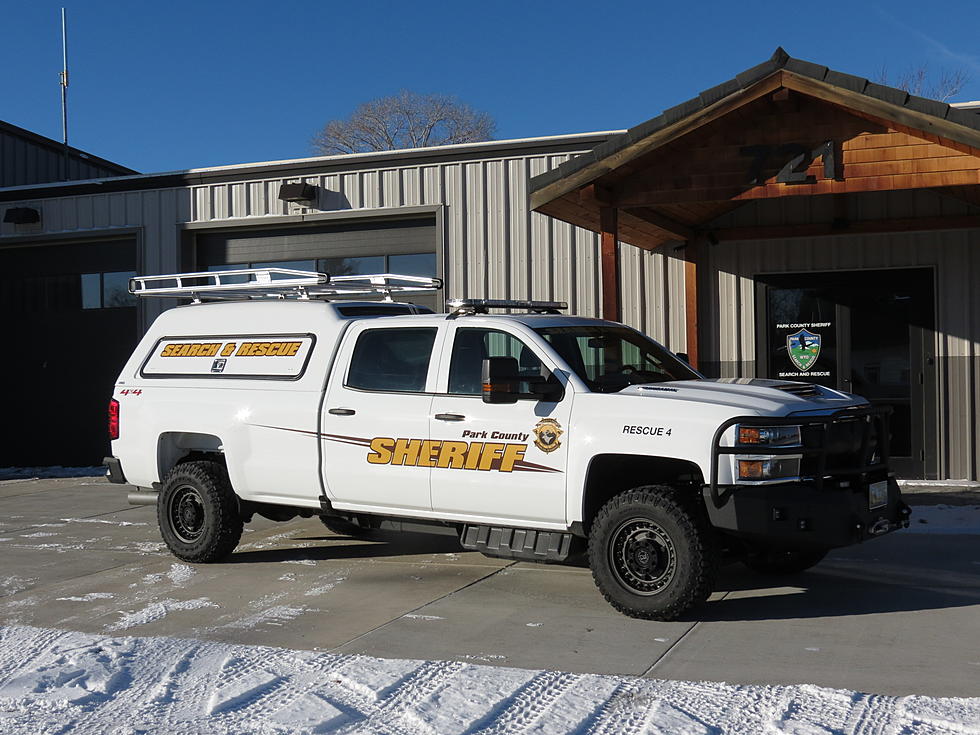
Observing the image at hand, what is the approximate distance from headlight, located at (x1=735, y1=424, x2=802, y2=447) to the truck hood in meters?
0.10

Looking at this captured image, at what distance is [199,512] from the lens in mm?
8734

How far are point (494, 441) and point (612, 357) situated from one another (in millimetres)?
1099

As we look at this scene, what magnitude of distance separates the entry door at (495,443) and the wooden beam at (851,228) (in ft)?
22.1

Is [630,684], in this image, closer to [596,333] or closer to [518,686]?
[518,686]

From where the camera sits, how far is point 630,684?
208 inches

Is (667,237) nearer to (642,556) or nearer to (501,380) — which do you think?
(501,380)

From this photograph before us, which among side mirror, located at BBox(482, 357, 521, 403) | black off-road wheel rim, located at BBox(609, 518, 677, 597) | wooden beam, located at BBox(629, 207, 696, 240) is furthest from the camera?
wooden beam, located at BBox(629, 207, 696, 240)

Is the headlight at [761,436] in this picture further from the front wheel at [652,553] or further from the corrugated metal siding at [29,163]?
the corrugated metal siding at [29,163]

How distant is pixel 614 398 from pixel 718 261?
7.53 m

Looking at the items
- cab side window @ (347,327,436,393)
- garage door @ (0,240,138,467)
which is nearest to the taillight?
cab side window @ (347,327,436,393)

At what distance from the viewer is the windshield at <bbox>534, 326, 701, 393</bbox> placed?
7199 millimetres

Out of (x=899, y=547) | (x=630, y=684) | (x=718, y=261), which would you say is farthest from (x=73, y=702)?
(x=718, y=261)

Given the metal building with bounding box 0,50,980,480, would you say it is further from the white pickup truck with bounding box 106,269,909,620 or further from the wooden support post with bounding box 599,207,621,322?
the white pickup truck with bounding box 106,269,909,620

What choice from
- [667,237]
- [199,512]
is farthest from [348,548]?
[667,237]
